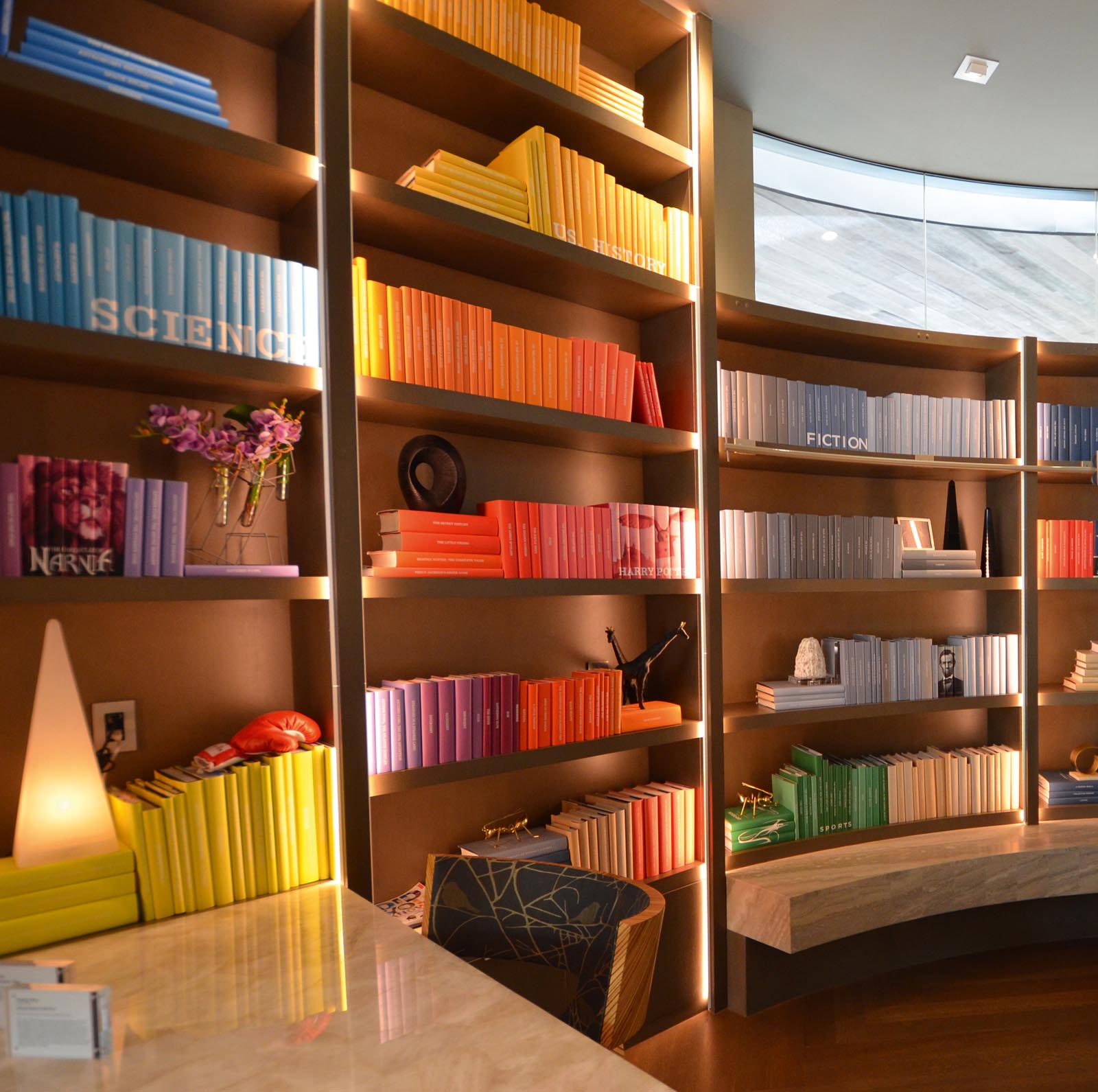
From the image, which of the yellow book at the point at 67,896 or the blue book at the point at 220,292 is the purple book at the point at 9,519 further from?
the yellow book at the point at 67,896

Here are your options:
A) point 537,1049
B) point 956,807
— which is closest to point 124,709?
point 537,1049

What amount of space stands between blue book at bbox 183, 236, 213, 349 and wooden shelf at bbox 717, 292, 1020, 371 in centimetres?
168

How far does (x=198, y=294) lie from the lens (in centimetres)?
173

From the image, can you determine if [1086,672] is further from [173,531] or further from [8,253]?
[8,253]

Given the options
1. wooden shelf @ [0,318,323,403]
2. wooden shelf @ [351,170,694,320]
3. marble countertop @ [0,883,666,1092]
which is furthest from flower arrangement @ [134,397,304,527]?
marble countertop @ [0,883,666,1092]

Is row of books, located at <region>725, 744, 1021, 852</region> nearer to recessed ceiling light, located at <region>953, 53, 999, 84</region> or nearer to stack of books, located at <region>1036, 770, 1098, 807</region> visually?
stack of books, located at <region>1036, 770, 1098, 807</region>

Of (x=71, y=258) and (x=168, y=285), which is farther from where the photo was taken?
(x=168, y=285)

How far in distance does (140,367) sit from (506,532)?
3.14 feet

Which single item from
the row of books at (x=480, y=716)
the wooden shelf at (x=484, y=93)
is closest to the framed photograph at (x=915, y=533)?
the row of books at (x=480, y=716)

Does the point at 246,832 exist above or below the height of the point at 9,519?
below

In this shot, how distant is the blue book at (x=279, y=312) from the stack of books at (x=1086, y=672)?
10.8ft

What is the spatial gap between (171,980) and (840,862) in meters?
2.21

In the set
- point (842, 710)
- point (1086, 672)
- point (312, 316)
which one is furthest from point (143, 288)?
point (1086, 672)

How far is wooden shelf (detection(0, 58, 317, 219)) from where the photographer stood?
1567mm
